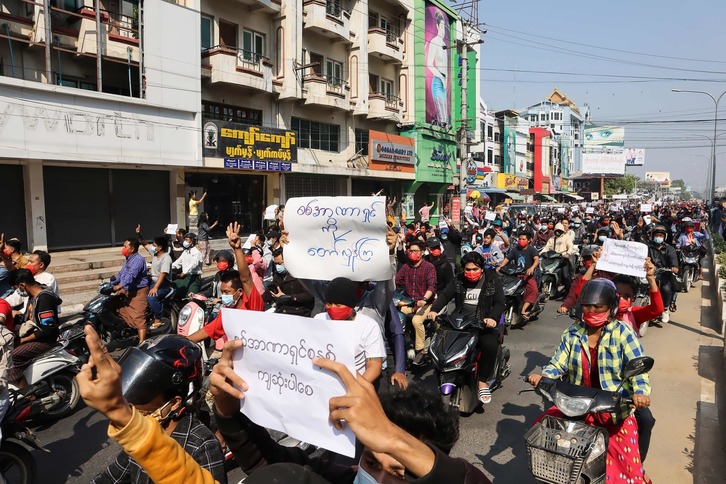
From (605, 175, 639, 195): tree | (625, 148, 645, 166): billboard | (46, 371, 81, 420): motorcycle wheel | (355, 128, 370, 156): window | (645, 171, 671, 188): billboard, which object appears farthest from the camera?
(645, 171, 671, 188): billboard

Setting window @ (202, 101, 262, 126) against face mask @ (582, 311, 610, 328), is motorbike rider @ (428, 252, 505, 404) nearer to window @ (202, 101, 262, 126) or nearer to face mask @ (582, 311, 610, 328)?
face mask @ (582, 311, 610, 328)

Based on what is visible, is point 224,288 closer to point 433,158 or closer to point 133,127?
point 133,127

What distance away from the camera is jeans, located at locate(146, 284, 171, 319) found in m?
7.77

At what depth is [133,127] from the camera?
549 inches

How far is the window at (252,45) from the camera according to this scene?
18797 millimetres

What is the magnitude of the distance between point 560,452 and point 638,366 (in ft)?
2.38

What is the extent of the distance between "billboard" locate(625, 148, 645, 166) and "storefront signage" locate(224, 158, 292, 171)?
290 feet

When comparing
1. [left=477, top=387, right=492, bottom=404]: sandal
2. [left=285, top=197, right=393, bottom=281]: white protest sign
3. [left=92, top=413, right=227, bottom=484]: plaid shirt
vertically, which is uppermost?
[left=285, top=197, right=393, bottom=281]: white protest sign

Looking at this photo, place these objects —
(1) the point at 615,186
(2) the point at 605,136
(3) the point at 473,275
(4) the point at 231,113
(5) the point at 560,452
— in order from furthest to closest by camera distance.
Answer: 1. (1) the point at 615,186
2. (2) the point at 605,136
3. (4) the point at 231,113
4. (3) the point at 473,275
5. (5) the point at 560,452

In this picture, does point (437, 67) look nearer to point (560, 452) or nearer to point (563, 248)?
point (563, 248)

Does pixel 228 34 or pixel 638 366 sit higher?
pixel 228 34

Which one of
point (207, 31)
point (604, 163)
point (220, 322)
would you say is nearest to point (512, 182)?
point (207, 31)

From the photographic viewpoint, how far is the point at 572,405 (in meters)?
2.87

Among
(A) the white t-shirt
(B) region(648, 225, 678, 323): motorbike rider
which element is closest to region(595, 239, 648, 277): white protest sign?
(A) the white t-shirt
